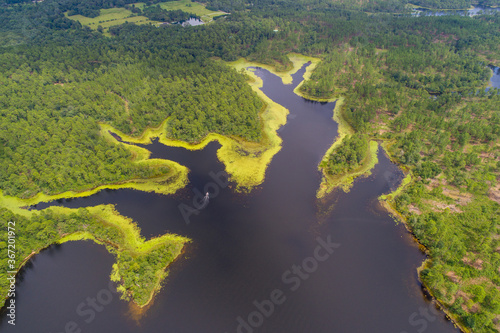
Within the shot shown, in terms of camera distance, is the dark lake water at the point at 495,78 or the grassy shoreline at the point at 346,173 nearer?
the grassy shoreline at the point at 346,173

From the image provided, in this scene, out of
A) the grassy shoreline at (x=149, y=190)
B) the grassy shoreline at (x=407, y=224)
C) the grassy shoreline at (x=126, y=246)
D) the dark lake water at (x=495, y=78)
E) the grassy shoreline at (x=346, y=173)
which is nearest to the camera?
the grassy shoreline at (x=407, y=224)

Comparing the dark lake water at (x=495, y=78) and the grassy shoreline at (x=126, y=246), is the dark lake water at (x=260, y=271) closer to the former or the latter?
the grassy shoreline at (x=126, y=246)

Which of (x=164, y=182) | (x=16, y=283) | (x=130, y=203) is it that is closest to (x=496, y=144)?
(x=164, y=182)

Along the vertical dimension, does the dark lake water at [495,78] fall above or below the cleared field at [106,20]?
above

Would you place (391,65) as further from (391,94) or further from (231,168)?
(231,168)

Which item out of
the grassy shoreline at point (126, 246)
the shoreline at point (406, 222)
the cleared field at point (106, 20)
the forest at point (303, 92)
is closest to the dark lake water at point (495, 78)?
the forest at point (303, 92)

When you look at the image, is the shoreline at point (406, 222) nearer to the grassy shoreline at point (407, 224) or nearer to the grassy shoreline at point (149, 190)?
the grassy shoreline at point (407, 224)

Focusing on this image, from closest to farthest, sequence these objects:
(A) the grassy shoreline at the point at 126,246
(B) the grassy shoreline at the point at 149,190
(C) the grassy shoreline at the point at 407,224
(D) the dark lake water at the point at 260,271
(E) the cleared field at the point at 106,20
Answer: (D) the dark lake water at the point at 260,271, (C) the grassy shoreline at the point at 407,224, (A) the grassy shoreline at the point at 126,246, (B) the grassy shoreline at the point at 149,190, (E) the cleared field at the point at 106,20

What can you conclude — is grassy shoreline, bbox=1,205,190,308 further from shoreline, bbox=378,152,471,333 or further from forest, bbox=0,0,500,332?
shoreline, bbox=378,152,471,333

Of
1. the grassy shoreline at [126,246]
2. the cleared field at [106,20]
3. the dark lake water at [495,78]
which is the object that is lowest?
the grassy shoreline at [126,246]
